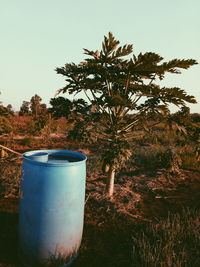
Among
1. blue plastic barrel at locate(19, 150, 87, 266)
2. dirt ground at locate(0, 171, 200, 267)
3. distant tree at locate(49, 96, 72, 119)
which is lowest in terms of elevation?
dirt ground at locate(0, 171, 200, 267)

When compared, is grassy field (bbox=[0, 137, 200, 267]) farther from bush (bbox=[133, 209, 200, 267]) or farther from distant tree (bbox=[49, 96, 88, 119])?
distant tree (bbox=[49, 96, 88, 119])

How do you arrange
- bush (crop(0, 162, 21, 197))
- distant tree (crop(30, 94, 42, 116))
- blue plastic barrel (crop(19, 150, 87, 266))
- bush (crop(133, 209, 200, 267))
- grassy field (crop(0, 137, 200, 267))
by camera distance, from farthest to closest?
1. distant tree (crop(30, 94, 42, 116))
2. bush (crop(0, 162, 21, 197))
3. grassy field (crop(0, 137, 200, 267))
4. bush (crop(133, 209, 200, 267))
5. blue plastic barrel (crop(19, 150, 87, 266))

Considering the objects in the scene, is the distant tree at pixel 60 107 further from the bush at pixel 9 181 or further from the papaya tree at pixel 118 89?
the bush at pixel 9 181

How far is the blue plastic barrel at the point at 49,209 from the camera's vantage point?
1.74 meters

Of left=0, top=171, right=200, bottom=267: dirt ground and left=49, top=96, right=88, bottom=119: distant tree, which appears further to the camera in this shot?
left=49, top=96, right=88, bottom=119: distant tree

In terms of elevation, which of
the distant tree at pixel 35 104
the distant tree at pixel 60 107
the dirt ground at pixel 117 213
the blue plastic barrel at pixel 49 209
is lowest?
the dirt ground at pixel 117 213

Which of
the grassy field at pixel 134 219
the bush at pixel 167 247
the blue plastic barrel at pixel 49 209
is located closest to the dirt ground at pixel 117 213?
the grassy field at pixel 134 219

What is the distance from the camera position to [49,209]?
1771 millimetres

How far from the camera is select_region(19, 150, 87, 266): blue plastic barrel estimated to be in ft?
5.69

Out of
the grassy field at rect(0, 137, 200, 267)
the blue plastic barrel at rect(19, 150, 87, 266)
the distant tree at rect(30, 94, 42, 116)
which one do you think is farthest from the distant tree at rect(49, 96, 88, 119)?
the distant tree at rect(30, 94, 42, 116)

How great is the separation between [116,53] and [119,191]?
2552 millimetres

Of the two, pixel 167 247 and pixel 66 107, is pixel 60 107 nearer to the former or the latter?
pixel 66 107

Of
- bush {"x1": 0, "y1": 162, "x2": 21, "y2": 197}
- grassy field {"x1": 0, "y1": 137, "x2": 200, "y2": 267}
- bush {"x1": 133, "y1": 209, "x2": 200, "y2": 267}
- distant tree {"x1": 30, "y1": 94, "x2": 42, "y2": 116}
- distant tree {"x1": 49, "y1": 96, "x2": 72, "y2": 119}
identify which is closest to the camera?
bush {"x1": 133, "y1": 209, "x2": 200, "y2": 267}

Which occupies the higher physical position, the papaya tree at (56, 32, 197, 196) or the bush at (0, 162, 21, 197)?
the papaya tree at (56, 32, 197, 196)
